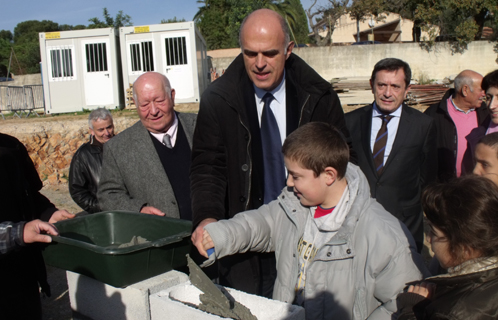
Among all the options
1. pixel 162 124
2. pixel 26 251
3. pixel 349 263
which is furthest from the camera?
pixel 162 124

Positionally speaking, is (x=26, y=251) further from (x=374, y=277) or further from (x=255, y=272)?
(x=374, y=277)

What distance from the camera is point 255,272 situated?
277cm

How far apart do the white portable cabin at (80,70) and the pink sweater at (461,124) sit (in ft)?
45.0

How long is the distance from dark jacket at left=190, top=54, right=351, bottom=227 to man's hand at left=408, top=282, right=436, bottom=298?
108cm

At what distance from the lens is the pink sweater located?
15.8ft

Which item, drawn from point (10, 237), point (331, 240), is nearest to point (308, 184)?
point (331, 240)

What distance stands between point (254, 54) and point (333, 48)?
24.1 meters

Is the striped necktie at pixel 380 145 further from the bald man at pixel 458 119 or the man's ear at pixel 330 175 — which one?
the man's ear at pixel 330 175

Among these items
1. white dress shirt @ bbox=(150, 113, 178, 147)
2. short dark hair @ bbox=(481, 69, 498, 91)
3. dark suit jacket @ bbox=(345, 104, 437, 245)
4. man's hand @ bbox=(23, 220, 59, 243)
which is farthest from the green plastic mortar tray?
short dark hair @ bbox=(481, 69, 498, 91)

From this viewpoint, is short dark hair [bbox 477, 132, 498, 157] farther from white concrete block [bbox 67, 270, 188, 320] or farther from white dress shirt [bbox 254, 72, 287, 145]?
white concrete block [bbox 67, 270, 188, 320]

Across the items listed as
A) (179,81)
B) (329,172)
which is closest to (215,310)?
(329,172)

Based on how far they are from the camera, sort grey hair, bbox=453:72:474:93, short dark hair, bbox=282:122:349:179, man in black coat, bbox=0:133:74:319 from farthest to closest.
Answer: grey hair, bbox=453:72:474:93, man in black coat, bbox=0:133:74:319, short dark hair, bbox=282:122:349:179

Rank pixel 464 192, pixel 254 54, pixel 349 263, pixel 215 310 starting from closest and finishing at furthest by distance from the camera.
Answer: pixel 464 192 → pixel 215 310 → pixel 349 263 → pixel 254 54

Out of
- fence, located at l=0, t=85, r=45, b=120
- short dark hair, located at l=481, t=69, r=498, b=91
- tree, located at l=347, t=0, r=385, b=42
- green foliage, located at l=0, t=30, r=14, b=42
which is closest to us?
short dark hair, located at l=481, t=69, r=498, b=91
